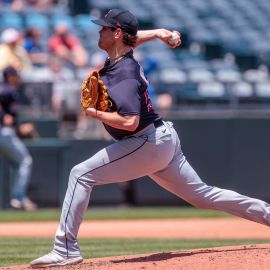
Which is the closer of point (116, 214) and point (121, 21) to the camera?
point (121, 21)

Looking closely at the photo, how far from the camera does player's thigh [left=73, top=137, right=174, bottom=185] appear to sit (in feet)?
19.0

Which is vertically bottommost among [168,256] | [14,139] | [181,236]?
[181,236]

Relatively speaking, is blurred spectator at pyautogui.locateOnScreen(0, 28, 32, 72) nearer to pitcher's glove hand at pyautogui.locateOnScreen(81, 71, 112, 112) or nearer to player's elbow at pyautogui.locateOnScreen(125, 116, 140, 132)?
pitcher's glove hand at pyautogui.locateOnScreen(81, 71, 112, 112)

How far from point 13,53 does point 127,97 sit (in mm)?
7940

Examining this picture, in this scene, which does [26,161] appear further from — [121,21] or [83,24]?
[121,21]

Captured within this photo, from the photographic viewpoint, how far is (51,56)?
13.9 metres

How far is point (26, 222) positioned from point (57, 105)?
2155 millimetres

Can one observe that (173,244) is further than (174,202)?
No

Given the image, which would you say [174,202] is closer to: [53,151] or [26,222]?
[53,151]

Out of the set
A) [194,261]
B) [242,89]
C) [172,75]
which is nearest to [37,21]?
[172,75]

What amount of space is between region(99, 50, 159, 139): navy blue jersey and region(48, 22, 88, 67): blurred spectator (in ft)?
27.0

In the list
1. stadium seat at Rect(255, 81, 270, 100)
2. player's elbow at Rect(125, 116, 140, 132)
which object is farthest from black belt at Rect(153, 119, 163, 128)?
stadium seat at Rect(255, 81, 270, 100)

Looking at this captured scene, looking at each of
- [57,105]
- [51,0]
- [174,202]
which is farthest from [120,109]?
[51,0]

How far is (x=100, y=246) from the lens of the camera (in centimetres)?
844
